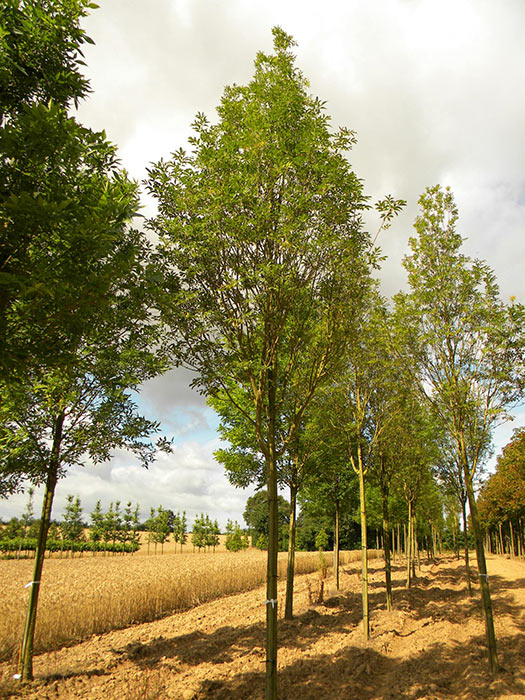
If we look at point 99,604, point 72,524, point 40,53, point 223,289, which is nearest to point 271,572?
point 223,289

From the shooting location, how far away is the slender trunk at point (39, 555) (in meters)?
7.50

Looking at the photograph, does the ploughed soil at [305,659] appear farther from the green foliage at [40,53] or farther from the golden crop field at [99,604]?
the green foliage at [40,53]

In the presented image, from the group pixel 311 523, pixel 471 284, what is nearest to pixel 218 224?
pixel 471 284

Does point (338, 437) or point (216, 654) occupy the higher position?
point (338, 437)

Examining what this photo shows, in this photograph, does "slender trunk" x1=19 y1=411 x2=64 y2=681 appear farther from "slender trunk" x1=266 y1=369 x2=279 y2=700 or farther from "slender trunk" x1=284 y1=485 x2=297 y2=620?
"slender trunk" x1=284 y1=485 x2=297 y2=620

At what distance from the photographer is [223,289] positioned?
632 centimetres

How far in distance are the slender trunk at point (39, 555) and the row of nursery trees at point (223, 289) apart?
0.03m

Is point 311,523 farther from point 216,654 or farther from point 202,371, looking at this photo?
point 202,371

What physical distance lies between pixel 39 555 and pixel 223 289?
6.37 metres

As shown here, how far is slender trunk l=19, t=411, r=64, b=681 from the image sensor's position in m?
7.50

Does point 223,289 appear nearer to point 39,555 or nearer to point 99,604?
point 39,555

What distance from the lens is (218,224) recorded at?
6031 millimetres

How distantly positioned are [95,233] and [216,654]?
32.9 ft

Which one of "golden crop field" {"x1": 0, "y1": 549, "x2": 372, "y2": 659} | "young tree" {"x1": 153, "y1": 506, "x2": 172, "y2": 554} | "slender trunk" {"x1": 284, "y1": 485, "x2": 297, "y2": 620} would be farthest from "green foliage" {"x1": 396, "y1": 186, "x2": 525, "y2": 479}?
"young tree" {"x1": 153, "y1": 506, "x2": 172, "y2": 554}
